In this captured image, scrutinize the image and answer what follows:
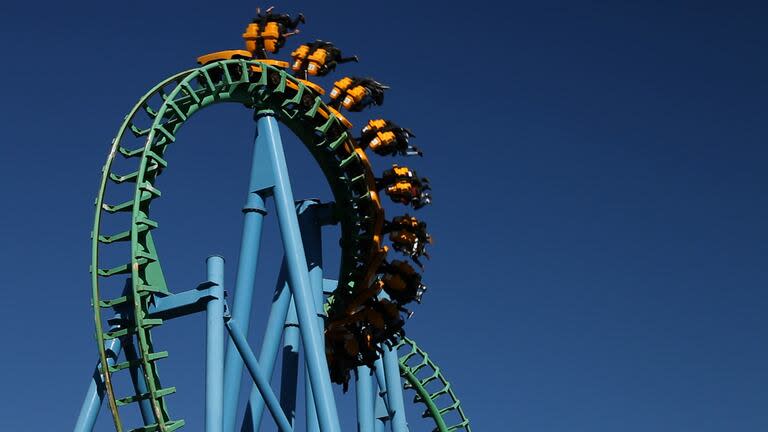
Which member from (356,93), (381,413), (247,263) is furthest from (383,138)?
(381,413)

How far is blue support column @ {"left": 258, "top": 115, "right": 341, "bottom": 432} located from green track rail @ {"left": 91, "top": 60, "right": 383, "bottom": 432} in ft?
1.85

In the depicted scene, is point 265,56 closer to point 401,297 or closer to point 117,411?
point 401,297

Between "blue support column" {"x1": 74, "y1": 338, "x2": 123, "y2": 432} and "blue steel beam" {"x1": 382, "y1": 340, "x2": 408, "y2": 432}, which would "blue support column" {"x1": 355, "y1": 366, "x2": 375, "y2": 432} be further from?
"blue support column" {"x1": 74, "y1": 338, "x2": 123, "y2": 432}

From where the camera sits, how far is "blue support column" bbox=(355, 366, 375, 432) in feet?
57.7

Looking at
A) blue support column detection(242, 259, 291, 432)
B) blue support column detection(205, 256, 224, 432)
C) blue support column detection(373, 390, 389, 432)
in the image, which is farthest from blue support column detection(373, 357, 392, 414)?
blue support column detection(205, 256, 224, 432)

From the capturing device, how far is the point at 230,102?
51.0 feet

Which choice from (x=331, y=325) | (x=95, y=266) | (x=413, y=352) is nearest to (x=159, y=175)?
(x=95, y=266)

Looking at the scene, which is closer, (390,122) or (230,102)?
(230,102)

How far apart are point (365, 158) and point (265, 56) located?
175cm

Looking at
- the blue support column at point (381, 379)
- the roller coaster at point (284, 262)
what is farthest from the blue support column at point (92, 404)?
the blue support column at point (381, 379)

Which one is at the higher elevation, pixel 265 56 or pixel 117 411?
pixel 265 56

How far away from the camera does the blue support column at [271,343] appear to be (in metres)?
15.6

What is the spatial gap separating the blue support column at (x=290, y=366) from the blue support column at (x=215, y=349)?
8.56 feet

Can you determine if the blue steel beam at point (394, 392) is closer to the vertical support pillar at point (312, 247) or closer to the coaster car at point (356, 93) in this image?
the vertical support pillar at point (312, 247)
